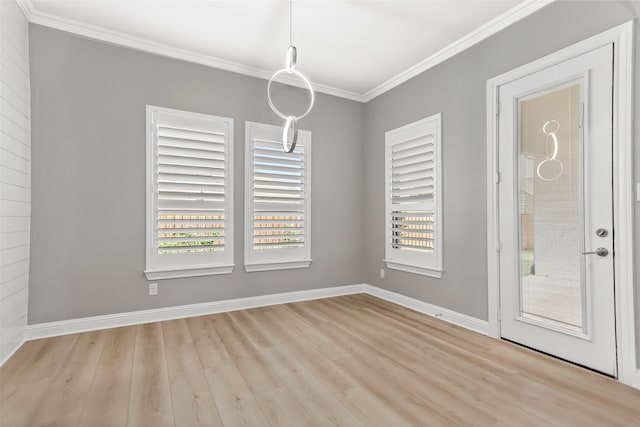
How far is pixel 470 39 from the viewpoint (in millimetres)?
3283

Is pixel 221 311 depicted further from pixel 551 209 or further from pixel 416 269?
pixel 551 209

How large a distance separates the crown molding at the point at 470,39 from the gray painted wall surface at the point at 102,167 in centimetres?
175

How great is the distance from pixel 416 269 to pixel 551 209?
1635 millimetres

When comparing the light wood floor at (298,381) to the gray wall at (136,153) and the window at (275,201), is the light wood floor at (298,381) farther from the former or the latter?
the window at (275,201)

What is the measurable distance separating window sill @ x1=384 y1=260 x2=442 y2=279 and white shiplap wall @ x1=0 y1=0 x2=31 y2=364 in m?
3.81

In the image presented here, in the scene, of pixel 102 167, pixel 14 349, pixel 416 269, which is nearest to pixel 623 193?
pixel 416 269

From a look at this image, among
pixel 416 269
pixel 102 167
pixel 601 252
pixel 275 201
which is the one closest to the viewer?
pixel 601 252

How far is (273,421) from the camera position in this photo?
1833 millimetres

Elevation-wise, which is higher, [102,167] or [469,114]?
[469,114]

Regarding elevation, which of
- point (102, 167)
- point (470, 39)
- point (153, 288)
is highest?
point (470, 39)

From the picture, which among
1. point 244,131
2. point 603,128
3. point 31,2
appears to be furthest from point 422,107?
point 31,2

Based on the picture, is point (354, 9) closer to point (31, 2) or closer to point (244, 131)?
point (244, 131)

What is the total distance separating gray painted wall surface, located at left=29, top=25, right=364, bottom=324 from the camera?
3.06 meters

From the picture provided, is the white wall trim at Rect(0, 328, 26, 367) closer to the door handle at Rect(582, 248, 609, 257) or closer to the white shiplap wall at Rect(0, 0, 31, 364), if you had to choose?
the white shiplap wall at Rect(0, 0, 31, 364)
